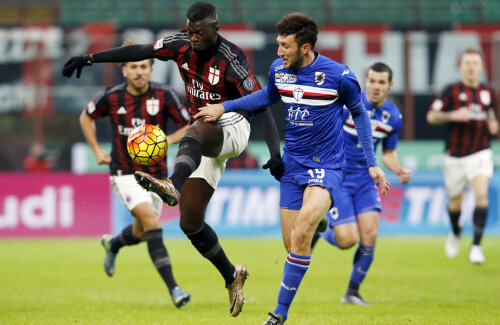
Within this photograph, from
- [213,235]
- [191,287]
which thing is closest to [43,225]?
[191,287]

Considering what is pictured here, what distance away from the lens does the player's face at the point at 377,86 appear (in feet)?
26.2

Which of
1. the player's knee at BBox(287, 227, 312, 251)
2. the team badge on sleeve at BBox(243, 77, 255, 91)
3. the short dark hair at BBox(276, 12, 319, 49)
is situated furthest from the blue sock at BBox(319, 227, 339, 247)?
the short dark hair at BBox(276, 12, 319, 49)

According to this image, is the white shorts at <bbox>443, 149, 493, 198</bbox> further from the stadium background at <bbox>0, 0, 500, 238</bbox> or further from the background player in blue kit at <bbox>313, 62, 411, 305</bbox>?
the stadium background at <bbox>0, 0, 500, 238</bbox>

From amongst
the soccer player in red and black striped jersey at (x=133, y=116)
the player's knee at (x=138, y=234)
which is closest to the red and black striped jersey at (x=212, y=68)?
the soccer player in red and black striped jersey at (x=133, y=116)

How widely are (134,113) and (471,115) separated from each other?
5179mm

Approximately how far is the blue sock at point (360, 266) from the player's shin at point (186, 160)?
2594mm

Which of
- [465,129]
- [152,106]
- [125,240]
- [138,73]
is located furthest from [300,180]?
[465,129]

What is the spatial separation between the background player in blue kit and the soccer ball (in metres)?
2.67

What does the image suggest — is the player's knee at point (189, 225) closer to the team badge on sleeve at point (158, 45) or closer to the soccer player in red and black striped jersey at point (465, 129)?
the team badge on sleeve at point (158, 45)

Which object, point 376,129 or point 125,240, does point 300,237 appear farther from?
point 125,240

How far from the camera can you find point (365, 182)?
811 centimetres

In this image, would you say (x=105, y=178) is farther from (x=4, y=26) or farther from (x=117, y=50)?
(x=117, y=50)

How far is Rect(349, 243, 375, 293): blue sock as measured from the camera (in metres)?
7.82

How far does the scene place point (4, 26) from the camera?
19344 millimetres
